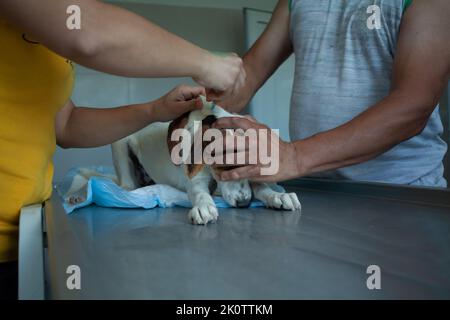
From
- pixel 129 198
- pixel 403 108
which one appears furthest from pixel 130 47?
pixel 403 108

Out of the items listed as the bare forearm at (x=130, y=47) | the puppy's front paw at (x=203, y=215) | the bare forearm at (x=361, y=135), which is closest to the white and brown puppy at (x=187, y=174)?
the puppy's front paw at (x=203, y=215)

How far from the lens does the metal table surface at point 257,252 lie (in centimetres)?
40

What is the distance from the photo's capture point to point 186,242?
596mm

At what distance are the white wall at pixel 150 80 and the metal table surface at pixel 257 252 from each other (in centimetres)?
158

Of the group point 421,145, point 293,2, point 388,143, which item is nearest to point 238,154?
point 388,143

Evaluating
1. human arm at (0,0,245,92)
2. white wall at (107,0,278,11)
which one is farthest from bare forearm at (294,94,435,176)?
white wall at (107,0,278,11)

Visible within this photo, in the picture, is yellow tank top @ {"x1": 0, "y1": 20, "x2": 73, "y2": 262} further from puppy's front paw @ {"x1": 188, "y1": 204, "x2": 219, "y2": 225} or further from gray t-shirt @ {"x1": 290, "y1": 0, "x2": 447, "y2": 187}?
gray t-shirt @ {"x1": 290, "y1": 0, "x2": 447, "y2": 187}

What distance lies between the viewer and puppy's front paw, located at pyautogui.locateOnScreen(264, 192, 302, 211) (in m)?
0.85

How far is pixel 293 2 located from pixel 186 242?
1038 millimetres

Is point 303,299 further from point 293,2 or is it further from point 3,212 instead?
point 293,2

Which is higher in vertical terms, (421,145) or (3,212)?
(421,145)

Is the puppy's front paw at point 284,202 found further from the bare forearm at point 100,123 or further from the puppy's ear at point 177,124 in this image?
the bare forearm at point 100,123

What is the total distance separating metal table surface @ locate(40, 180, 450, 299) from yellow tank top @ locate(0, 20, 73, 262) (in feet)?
0.23

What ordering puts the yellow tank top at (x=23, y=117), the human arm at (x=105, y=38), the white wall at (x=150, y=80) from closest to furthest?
1. the human arm at (x=105, y=38)
2. the yellow tank top at (x=23, y=117)
3. the white wall at (x=150, y=80)
